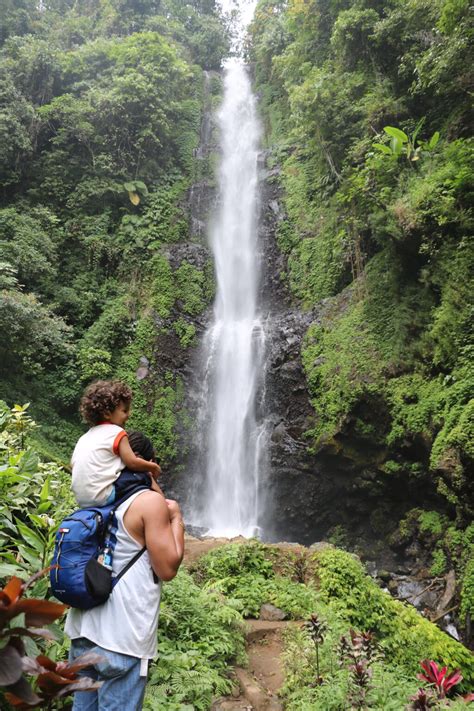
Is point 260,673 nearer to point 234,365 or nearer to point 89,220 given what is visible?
point 234,365

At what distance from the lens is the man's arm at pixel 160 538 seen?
1.90 metres

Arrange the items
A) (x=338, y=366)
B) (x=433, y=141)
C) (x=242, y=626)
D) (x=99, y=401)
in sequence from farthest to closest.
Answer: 1. (x=338, y=366)
2. (x=433, y=141)
3. (x=242, y=626)
4. (x=99, y=401)

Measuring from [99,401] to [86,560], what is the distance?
0.75m

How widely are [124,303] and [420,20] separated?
1024 cm

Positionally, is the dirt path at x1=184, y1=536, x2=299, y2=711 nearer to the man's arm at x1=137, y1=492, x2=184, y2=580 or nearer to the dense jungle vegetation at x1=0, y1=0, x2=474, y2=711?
the dense jungle vegetation at x1=0, y1=0, x2=474, y2=711

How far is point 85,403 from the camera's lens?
229cm

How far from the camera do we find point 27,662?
44.2 inches

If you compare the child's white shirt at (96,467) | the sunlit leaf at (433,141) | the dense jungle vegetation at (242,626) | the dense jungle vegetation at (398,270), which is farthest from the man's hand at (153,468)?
the sunlit leaf at (433,141)

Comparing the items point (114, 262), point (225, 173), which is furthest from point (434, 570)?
point (225, 173)

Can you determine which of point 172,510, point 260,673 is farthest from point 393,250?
point 172,510

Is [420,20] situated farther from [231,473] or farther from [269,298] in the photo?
[231,473]

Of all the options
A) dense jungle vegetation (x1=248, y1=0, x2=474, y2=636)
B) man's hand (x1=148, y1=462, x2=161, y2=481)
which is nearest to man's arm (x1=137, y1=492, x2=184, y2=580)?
man's hand (x1=148, y1=462, x2=161, y2=481)

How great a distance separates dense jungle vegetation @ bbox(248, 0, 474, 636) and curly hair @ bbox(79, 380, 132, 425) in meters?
5.57

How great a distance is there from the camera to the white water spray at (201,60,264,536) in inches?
426
